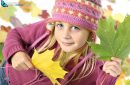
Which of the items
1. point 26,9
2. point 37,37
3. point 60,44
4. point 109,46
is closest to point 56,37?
point 60,44

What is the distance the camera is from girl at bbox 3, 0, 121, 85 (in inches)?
38.8

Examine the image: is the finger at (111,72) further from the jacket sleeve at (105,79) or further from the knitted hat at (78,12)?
the knitted hat at (78,12)

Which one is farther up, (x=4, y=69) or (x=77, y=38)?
(x=77, y=38)

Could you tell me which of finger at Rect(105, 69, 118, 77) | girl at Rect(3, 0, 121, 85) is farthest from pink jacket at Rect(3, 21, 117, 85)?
finger at Rect(105, 69, 118, 77)

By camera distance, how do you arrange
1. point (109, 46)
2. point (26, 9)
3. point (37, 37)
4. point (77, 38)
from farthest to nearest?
point (26, 9), point (37, 37), point (77, 38), point (109, 46)

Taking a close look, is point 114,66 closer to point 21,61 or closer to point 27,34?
point 21,61

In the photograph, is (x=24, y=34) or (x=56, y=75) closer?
(x=56, y=75)

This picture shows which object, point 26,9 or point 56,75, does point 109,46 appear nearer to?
point 56,75

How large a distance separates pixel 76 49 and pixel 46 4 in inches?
22.6

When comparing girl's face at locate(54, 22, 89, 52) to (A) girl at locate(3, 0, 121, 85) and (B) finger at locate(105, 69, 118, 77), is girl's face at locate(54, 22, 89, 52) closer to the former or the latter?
(A) girl at locate(3, 0, 121, 85)

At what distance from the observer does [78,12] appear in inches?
38.8

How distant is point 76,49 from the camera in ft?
3.44

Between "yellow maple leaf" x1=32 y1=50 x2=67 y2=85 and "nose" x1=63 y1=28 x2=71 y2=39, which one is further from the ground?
"nose" x1=63 y1=28 x2=71 y2=39

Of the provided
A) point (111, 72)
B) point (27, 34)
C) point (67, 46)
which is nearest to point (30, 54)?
point (27, 34)
